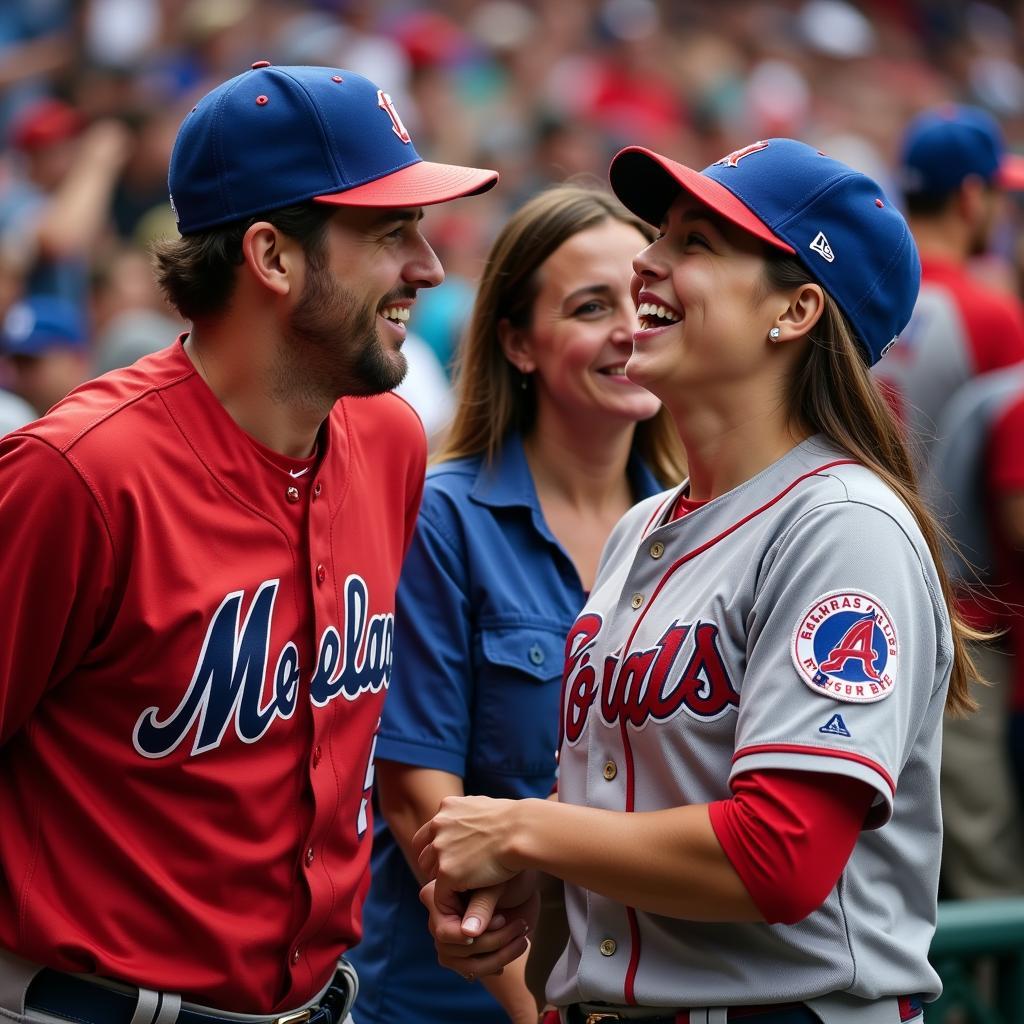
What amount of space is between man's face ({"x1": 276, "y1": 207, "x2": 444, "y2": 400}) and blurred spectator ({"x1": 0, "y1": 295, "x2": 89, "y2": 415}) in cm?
314

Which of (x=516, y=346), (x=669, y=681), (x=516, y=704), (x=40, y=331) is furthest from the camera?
(x=40, y=331)

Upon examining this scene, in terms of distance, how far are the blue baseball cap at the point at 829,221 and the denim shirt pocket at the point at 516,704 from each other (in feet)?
3.31

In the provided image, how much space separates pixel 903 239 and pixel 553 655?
1.13 meters

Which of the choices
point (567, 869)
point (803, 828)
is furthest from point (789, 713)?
point (567, 869)

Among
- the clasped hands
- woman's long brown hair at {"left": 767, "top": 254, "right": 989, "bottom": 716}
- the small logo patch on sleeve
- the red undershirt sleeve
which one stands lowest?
the clasped hands

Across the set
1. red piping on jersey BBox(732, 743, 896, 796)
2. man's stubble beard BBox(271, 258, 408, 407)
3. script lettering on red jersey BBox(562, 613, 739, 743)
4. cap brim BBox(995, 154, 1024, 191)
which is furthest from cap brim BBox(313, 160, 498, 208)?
cap brim BBox(995, 154, 1024, 191)

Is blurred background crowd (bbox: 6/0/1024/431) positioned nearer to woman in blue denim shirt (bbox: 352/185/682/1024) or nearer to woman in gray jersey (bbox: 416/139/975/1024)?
woman in blue denim shirt (bbox: 352/185/682/1024)

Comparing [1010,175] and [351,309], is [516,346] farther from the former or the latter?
[1010,175]

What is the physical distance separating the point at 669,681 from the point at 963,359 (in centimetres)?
292

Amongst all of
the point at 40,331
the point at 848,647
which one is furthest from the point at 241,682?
the point at 40,331

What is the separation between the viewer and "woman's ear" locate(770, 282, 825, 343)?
7.31 ft

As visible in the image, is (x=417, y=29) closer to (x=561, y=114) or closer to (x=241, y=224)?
(x=561, y=114)

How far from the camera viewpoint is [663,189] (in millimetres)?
2445

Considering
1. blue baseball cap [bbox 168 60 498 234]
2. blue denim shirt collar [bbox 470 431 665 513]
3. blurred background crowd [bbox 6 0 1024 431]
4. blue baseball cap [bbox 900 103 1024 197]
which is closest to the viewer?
blue baseball cap [bbox 168 60 498 234]
